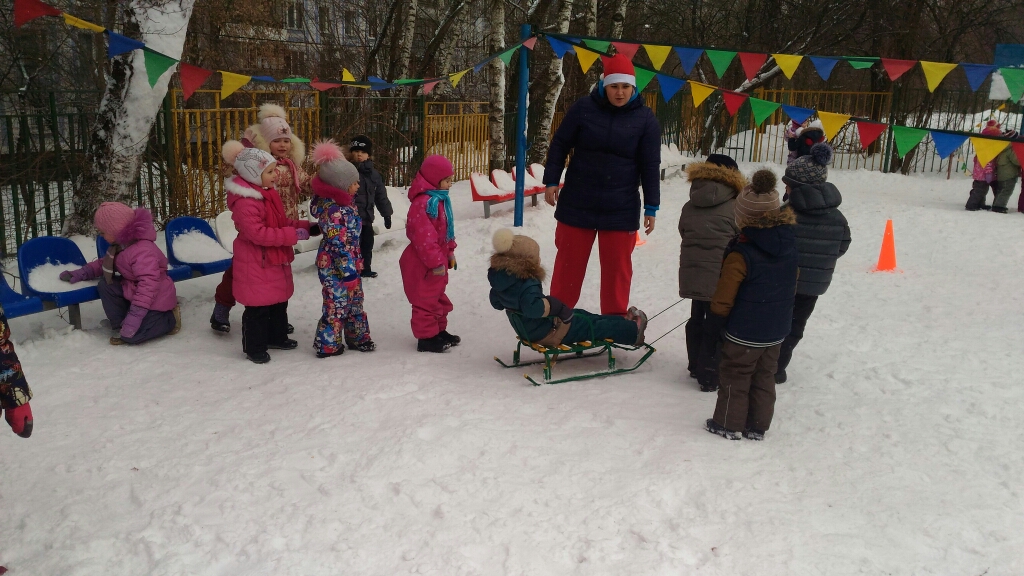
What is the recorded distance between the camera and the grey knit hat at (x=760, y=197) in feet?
12.5

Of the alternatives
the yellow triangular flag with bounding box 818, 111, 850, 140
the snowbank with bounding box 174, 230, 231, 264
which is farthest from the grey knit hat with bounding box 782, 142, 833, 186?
the snowbank with bounding box 174, 230, 231, 264

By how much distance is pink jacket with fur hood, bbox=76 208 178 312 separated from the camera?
5.31 meters

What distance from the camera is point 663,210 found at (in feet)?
38.4

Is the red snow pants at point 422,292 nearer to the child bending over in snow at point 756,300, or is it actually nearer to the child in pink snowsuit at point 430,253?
the child in pink snowsuit at point 430,253

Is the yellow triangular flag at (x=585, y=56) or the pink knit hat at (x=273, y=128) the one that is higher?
the yellow triangular flag at (x=585, y=56)

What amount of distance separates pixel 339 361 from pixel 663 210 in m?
7.54

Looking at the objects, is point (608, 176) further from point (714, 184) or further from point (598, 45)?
point (598, 45)

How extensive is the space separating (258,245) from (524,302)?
1.81 meters

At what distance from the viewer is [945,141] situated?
6004mm

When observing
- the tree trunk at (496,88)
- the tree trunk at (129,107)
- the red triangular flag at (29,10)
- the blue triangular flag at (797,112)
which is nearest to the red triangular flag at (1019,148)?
the blue triangular flag at (797,112)

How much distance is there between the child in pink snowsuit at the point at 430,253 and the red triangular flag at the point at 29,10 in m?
2.54

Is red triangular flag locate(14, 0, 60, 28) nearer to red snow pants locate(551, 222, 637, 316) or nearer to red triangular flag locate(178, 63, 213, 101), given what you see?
red triangular flag locate(178, 63, 213, 101)

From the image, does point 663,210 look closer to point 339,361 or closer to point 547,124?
point 547,124

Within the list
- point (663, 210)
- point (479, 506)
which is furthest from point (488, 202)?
point (479, 506)
